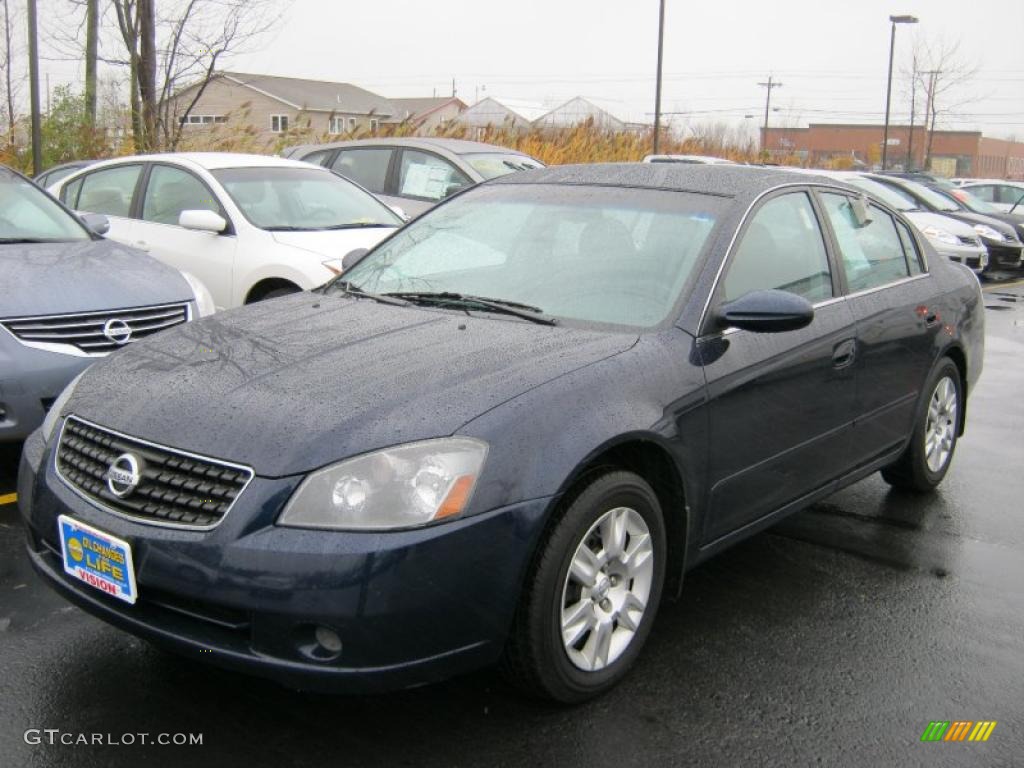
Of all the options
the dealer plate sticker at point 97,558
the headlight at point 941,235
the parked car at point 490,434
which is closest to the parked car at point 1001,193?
the headlight at point 941,235

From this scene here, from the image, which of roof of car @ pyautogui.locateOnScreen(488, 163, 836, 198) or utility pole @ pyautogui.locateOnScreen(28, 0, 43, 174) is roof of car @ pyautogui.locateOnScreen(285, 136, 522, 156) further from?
utility pole @ pyautogui.locateOnScreen(28, 0, 43, 174)

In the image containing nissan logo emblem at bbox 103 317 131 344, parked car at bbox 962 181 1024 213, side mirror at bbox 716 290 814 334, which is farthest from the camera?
parked car at bbox 962 181 1024 213

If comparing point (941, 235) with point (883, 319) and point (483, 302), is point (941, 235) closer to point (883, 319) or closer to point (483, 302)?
point (883, 319)

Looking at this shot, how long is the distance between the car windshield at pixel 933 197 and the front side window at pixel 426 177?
8.43 metres

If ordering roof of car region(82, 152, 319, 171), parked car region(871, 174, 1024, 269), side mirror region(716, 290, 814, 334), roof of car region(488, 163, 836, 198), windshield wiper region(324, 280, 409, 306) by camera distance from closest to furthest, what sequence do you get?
1. side mirror region(716, 290, 814, 334)
2. windshield wiper region(324, 280, 409, 306)
3. roof of car region(488, 163, 836, 198)
4. roof of car region(82, 152, 319, 171)
5. parked car region(871, 174, 1024, 269)

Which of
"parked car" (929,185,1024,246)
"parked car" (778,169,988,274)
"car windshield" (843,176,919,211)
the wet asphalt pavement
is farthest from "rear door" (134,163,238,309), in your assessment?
"parked car" (929,185,1024,246)

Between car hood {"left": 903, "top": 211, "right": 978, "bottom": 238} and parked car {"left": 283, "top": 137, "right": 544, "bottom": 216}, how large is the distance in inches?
253

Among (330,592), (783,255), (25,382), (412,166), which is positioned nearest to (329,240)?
(25,382)

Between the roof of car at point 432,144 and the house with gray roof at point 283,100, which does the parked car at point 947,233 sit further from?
the house with gray roof at point 283,100

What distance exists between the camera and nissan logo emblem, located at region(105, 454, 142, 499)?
109 inches

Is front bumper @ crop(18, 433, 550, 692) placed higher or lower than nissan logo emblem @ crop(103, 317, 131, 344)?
lower

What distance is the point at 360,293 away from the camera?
13.2 feet

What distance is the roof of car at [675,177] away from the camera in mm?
3963

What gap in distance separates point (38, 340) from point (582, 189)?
2627 millimetres
